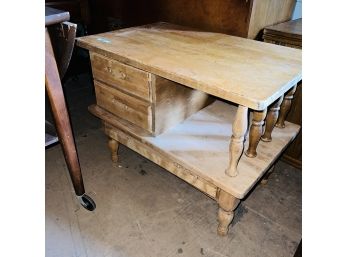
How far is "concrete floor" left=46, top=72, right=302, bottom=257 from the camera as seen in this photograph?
1.24 metres

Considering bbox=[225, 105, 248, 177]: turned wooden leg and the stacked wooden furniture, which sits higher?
the stacked wooden furniture

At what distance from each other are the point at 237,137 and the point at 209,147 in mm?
270

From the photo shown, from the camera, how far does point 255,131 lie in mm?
1104

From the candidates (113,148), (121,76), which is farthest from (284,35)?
(113,148)

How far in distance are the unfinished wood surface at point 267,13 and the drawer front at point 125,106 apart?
691 millimetres

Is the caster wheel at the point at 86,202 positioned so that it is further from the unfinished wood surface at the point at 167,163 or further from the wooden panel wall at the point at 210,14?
the wooden panel wall at the point at 210,14

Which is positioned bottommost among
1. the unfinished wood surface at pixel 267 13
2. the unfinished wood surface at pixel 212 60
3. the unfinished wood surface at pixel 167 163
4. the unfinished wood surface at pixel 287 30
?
the unfinished wood surface at pixel 167 163

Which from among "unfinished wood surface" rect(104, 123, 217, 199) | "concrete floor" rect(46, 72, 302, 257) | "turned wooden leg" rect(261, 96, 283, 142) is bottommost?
"concrete floor" rect(46, 72, 302, 257)

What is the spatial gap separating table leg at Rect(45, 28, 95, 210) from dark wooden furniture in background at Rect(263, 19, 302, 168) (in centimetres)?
104

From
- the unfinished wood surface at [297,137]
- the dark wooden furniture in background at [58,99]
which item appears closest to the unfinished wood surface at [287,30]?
the unfinished wood surface at [297,137]

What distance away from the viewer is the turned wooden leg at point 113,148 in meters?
1.60

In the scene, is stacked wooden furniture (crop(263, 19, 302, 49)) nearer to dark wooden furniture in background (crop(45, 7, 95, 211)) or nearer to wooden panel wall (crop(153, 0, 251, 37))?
wooden panel wall (crop(153, 0, 251, 37))

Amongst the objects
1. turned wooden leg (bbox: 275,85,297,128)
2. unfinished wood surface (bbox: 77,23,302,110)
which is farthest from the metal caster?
turned wooden leg (bbox: 275,85,297,128)

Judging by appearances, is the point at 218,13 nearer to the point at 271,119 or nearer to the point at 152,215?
the point at 271,119
